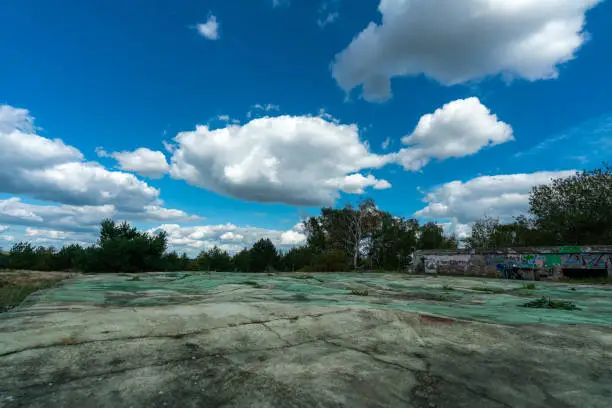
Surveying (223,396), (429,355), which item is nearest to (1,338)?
(223,396)

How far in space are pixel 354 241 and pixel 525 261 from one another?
1696cm

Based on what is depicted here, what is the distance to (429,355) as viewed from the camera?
2.92 m

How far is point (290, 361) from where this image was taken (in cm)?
263

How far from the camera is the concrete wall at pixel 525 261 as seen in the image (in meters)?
18.9

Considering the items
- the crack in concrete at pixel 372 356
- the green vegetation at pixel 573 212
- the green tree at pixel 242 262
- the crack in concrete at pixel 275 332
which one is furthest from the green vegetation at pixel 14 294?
the green vegetation at pixel 573 212

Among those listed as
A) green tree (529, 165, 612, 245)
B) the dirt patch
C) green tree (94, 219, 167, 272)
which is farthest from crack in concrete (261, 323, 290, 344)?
green tree (529, 165, 612, 245)

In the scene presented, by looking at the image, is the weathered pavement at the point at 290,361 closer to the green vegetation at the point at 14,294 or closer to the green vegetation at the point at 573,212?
the green vegetation at the point at 14,294

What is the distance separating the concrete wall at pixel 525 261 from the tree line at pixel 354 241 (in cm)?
760

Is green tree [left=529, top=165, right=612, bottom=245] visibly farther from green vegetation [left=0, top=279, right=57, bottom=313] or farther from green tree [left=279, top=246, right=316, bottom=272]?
green vegetation [left=0, top=279, right=57, bottom=313]

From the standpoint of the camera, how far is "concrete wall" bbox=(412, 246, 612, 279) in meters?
18.9

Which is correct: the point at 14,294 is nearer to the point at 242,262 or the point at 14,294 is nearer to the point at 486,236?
the point at 242,262

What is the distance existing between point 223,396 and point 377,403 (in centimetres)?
91

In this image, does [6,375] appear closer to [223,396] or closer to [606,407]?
[223,396]

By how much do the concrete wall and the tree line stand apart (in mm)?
7598
